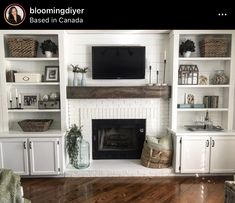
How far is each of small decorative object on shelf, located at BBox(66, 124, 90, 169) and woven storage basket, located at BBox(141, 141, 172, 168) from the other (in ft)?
2.85

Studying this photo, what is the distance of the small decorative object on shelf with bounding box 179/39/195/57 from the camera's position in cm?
338

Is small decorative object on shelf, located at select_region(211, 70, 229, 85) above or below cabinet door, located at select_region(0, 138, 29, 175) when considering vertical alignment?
above

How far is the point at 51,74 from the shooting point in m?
3.42

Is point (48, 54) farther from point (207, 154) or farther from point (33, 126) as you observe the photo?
point (207, 154)

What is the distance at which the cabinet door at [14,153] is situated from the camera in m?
3.13

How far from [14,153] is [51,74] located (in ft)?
3.96

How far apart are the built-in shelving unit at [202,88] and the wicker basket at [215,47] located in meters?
0.07

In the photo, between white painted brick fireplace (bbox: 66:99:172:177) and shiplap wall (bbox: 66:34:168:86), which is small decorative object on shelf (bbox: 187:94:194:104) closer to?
white painted brick fireplace (bbox: 66:99:172:177)

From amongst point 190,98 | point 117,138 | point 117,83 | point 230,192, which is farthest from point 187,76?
point 230,192

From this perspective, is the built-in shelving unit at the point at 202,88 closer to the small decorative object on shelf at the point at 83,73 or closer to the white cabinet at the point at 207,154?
the white cabinet at the point at 207,154

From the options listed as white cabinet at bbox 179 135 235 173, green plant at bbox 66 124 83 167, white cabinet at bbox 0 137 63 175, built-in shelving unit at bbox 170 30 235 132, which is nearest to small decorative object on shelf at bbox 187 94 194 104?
built-in shelving unit at bbox 170 30 235 132
